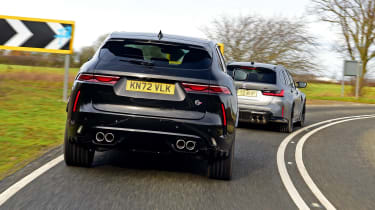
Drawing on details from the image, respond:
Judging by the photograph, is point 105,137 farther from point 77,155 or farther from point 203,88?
point 203,88

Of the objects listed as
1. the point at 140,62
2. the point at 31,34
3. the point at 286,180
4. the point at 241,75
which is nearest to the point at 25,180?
the point at 140,62

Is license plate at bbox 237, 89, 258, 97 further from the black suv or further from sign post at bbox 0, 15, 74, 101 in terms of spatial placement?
the black suv

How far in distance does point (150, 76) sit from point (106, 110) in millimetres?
578

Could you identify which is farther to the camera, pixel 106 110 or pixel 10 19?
pixel 10 19

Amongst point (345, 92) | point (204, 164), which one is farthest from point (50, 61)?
point (345, 92)

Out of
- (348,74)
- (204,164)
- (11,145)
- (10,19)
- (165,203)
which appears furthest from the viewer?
(348,74)

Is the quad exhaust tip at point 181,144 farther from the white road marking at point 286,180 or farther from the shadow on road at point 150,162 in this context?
the white road marking at point 286,180

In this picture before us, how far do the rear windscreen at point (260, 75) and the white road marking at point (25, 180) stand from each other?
6197 millimetres

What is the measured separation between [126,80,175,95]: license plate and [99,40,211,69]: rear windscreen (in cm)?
24

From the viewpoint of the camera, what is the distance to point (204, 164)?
7.05 meters

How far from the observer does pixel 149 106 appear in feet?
17.3

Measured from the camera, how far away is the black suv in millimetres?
5285

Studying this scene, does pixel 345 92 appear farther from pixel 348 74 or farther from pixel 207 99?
pixel 207 99

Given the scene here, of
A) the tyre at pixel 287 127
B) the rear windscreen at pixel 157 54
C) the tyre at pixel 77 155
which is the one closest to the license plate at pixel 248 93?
the tyre at pixel 287 127
